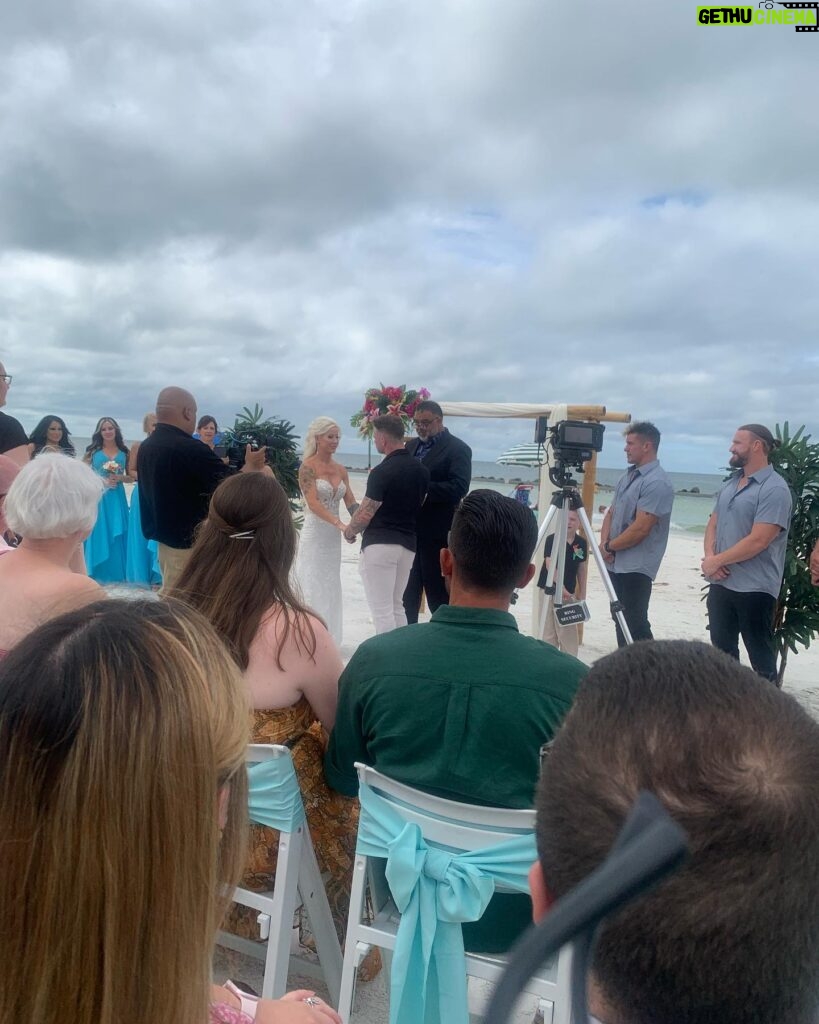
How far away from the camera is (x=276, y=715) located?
2127 millimetres

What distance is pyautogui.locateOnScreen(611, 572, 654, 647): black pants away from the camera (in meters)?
5.19

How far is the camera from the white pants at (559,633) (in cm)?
534

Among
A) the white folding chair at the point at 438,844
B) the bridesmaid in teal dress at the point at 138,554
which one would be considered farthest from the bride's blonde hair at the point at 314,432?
the white folding chair at the point at 438,844

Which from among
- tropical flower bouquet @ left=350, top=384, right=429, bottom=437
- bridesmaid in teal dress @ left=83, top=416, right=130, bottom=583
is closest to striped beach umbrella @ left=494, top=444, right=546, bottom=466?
tropical flower bouquet @ left=350, top=384, right=429, bottom=437

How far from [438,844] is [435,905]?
0.13m

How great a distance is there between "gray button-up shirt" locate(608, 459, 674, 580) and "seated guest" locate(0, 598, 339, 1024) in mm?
4603

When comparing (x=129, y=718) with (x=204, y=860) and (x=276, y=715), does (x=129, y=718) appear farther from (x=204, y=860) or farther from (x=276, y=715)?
(x=276, y=715)

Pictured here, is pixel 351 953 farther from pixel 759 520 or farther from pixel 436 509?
pixel 436 509

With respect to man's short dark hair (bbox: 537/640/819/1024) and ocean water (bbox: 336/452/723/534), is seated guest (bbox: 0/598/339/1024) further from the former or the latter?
ocean water (bbox: 336/452/723/534)

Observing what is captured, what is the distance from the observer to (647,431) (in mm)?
5250

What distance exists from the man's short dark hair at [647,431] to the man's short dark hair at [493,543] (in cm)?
338

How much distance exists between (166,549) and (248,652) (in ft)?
9.03

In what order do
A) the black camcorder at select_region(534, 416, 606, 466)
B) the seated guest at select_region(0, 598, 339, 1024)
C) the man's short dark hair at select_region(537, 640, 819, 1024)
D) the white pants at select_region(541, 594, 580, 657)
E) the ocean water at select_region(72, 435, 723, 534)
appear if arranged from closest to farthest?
1. the man's short dark hair at select_region(537, 640, 819, 1024)
2. the seated guest at select_region(0, 598, 339, 1024)
3. the black camcorder at select_region(534, 416, 606, 466)
4. the white pants at select_region(541, 594, 580, 657)
5. the ocean water at select_region(72, 435, 723, 534)

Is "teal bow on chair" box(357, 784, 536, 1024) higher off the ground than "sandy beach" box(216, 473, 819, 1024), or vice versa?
"teal bow on chair" box(357, 784, 536, 1024)
